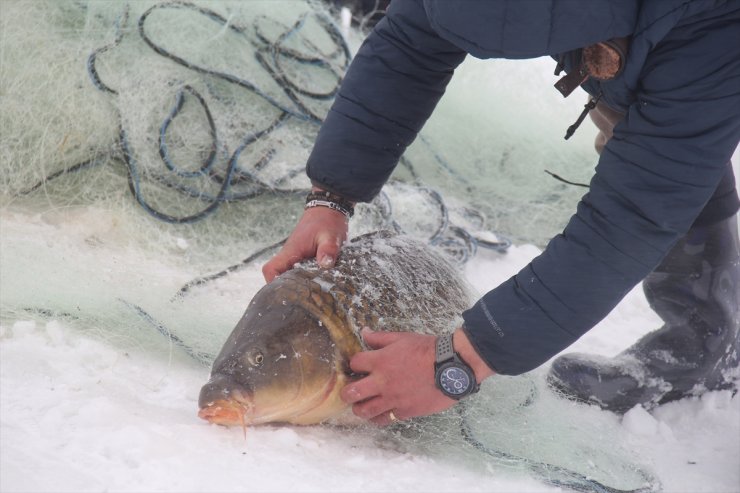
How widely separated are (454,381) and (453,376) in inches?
0.5

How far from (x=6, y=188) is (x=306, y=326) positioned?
1726 mm

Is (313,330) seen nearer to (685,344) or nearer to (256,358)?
(256,358)

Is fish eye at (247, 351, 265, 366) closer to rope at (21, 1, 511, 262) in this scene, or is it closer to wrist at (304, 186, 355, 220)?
wrist at (304, 186, 355, 220)

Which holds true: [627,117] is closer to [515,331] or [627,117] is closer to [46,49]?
[515,331]

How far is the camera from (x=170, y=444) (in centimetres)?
169

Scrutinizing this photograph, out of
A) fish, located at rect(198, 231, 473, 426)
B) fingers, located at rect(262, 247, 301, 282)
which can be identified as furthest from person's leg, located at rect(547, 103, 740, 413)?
fingers, located at rect(262, 247, 301, 282)

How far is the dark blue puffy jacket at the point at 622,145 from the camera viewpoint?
1561mm

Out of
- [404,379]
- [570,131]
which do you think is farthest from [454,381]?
[570,131]

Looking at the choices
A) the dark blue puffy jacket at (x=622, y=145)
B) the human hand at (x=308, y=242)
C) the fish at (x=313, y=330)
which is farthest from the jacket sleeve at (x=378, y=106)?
the dark blue puffy jacket at (x=622, y=145)

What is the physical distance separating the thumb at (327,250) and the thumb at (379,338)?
0.76ft

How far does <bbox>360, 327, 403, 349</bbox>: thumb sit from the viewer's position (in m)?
1.92

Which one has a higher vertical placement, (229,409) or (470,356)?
(470,356)

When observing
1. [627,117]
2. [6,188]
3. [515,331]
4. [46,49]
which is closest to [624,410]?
[515,331]

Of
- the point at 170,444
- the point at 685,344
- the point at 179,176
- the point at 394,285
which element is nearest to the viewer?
the point at 170,444
